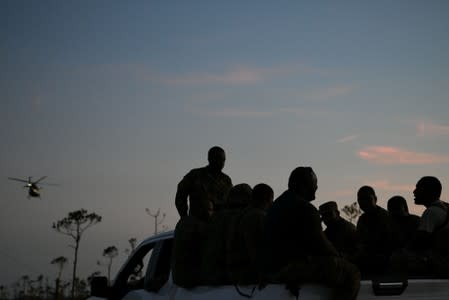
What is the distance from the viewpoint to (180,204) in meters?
7.73

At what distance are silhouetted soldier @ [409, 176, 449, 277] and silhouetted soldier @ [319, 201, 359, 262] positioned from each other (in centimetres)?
187

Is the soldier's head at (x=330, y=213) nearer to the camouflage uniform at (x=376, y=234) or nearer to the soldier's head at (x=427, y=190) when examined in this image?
the camouflage uniform at (x=376, y=234)

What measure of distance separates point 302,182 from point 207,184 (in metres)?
2.87

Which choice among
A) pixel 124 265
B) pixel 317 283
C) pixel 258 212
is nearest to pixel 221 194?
pixel 124 265

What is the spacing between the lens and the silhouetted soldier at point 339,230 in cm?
774

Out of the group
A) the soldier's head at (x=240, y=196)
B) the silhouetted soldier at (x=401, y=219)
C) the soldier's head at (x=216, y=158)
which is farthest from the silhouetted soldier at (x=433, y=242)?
the soldier's head at (x=216, y=158)

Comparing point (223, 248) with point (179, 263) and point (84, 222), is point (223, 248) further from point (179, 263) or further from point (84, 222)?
point (84, 222)

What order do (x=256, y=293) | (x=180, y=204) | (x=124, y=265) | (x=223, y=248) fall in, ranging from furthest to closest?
(x=180, y=204), (x=124, y=265), (x=223, y=248), (x=256, y=293)

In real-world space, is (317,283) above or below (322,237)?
below

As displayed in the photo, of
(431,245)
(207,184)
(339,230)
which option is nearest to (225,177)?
(207,184)

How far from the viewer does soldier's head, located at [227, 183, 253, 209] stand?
20.1 ft

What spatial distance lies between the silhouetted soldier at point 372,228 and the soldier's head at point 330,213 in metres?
0.48

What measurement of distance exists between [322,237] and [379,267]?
1720 mm

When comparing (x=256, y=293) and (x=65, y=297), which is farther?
(x=65, y=297)
